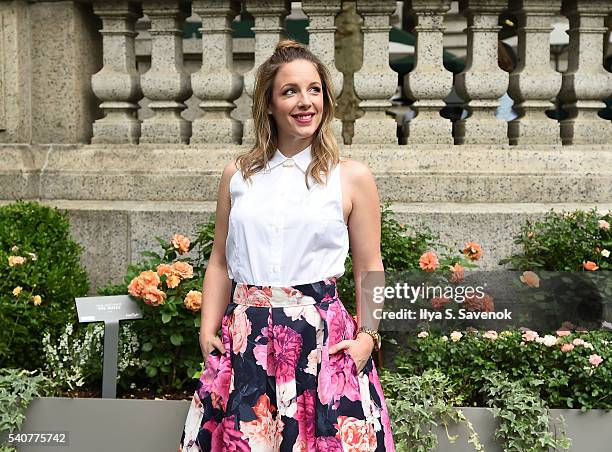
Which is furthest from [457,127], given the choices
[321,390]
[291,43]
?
[321,390]

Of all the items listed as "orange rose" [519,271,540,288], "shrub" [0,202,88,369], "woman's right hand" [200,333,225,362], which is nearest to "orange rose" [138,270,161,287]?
"shrub" [0,202,88,369]

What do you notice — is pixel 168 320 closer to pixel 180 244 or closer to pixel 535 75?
pixel 180 244

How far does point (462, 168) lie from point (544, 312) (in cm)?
114

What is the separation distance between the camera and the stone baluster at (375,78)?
472 centimetres

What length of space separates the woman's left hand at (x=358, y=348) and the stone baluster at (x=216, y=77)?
2.24 metres

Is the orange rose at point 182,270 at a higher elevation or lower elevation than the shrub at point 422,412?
higher

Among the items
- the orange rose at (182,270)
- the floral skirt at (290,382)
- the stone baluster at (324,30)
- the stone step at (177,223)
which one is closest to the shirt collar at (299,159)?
the floral skirt at (290,382)

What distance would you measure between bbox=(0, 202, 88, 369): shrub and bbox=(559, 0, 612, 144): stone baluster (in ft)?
9.46

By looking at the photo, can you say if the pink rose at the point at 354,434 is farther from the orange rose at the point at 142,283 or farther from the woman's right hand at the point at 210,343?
the orange rose at the point at 142,283

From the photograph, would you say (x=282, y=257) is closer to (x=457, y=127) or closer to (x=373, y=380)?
(x=373, y=380)

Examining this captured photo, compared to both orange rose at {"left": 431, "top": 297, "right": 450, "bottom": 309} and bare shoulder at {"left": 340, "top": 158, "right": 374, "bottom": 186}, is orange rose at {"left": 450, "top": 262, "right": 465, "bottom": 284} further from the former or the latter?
bare shoulder at {"left": 340, "top": 158, "right": 374, "bottom": 186}

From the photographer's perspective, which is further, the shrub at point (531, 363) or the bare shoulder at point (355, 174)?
the shrub at point (531, 363)

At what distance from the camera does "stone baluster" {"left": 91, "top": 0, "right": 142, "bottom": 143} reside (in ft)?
16.2

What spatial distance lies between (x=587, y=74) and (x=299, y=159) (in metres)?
2.48
